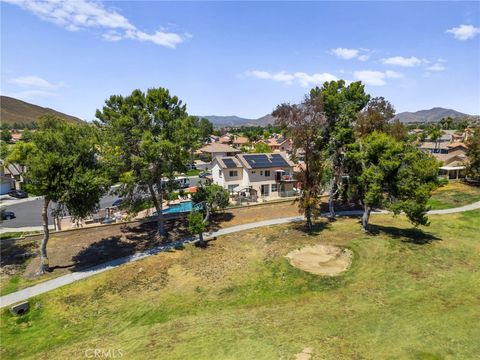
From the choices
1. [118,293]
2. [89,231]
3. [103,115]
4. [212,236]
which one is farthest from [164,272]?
[103,115]

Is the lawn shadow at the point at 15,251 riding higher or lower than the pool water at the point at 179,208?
lower

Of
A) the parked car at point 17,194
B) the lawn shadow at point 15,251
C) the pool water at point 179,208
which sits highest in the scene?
the parked car at point 17,194

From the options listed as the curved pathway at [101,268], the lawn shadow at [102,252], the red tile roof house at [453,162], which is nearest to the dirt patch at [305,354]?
the curved pathway at [101,268]

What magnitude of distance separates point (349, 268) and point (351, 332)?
398 inches

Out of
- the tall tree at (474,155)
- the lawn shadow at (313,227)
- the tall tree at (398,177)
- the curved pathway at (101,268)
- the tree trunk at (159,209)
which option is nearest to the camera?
the curved pathway at (101,268)

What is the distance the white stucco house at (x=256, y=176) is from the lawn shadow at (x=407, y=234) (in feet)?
64.3

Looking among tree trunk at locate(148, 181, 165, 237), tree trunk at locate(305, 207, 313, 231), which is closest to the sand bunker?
tree trunk at locate(305, 207, 313, 231)

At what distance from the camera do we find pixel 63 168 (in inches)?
1039

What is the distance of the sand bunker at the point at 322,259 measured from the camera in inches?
1084

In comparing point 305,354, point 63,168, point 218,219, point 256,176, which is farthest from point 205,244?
point 256,176

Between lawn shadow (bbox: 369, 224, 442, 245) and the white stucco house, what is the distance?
1960 centimetres

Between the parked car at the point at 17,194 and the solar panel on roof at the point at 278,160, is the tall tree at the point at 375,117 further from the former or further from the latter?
the parked car at the point at 17,194

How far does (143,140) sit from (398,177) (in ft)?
88.0

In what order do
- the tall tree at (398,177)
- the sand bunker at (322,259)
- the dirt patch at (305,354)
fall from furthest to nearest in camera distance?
the tall tree at (398,177) → the sand bunker at (322,259) → the dirt patch at (305,354)
